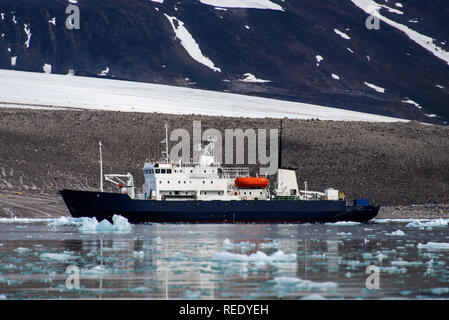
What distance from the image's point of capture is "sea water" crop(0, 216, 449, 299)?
729 inches

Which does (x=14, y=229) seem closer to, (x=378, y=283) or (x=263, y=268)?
(x=263, y=268)

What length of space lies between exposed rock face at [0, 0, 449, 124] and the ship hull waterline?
90.6m

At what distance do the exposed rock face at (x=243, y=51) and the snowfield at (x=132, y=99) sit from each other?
2305 cm

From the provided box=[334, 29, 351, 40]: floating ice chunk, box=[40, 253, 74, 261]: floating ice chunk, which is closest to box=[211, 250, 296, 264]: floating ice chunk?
box=[40, 253, 74, 261]: floating ice chunk

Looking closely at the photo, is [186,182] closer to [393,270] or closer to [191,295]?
[393,270]

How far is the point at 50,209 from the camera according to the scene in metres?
55.3

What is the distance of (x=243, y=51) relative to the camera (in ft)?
571

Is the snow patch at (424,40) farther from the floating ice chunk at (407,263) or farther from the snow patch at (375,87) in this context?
the floating ice chunk at (407,263)

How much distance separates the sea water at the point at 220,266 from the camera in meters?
18.5
